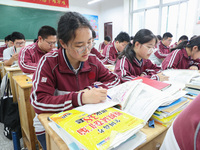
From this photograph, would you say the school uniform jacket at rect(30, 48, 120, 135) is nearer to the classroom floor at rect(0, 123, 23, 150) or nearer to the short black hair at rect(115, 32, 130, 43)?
the classroom floor at rect(0, 123, 23, 150)

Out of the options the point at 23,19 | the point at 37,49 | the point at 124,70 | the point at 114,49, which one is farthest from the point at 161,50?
the point at 23,19

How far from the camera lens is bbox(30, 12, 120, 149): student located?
0.78 metres

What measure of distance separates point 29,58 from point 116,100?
→ 69.5 inches

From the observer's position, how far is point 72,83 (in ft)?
3.25

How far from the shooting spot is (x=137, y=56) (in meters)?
1.58

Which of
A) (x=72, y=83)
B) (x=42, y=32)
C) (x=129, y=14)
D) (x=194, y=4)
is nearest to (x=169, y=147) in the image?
(x=72, y=83)

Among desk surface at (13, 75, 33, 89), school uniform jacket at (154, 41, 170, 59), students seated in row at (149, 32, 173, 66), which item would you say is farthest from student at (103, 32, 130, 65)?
desk surface at (13, 75, 33, 89)

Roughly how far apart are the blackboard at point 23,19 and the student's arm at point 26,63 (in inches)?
108

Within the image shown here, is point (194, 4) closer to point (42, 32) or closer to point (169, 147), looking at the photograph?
point (42, 32)

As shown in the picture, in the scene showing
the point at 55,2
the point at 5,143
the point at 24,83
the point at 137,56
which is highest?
the point at 55,2

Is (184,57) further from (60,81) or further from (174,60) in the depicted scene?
(60,81)

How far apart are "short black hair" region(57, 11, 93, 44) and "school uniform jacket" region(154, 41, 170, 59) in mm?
3307

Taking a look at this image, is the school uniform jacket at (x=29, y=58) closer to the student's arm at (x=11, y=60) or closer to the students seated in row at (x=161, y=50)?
the student's arm at (x=11, y=60)

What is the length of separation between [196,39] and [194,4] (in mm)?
3166
